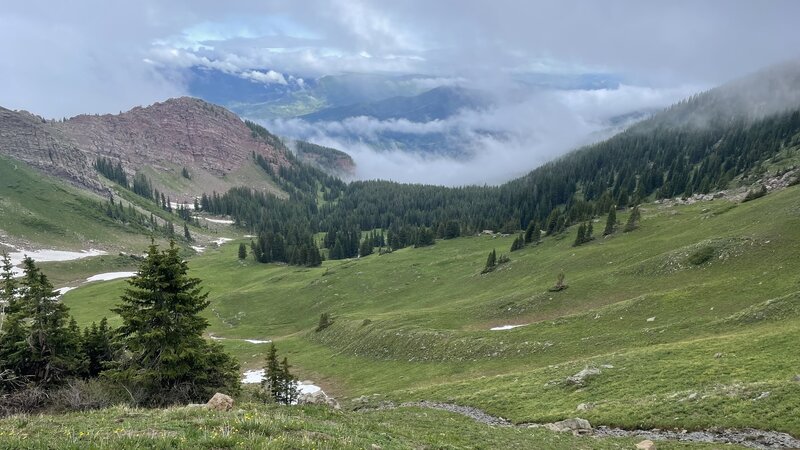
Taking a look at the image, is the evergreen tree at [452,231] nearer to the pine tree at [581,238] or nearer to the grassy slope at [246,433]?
the pine tree at [581,238]

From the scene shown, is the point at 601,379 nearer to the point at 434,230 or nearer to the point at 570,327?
the point at 570,327

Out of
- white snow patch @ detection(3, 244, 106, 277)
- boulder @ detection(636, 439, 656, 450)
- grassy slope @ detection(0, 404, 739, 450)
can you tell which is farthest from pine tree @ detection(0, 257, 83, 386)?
white snow patch @ detection(3, 244, 106, 277)

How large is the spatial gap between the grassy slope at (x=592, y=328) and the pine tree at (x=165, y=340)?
19405 millimetres

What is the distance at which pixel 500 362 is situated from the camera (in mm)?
49094

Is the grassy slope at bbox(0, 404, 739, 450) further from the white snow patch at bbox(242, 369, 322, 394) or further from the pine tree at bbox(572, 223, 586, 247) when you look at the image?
the pine tree at bbox(572, 223, 586, 247)

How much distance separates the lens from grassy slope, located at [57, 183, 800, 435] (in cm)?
2808

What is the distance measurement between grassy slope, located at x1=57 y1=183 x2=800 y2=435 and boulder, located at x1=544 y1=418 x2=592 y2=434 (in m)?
1.40

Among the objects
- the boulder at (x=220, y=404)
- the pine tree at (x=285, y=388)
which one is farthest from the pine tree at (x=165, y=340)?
the boulder at (x=220, y=404)

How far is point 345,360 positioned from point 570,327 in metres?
31.5

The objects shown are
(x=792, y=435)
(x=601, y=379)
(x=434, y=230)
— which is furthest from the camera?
(x=434, y=230)

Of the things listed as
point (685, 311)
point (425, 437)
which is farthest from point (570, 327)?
point (425, 437)

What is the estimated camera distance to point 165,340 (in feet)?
Answer: 99.8

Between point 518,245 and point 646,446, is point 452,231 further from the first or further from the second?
point 646,446

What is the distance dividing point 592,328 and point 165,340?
42.0 metres
